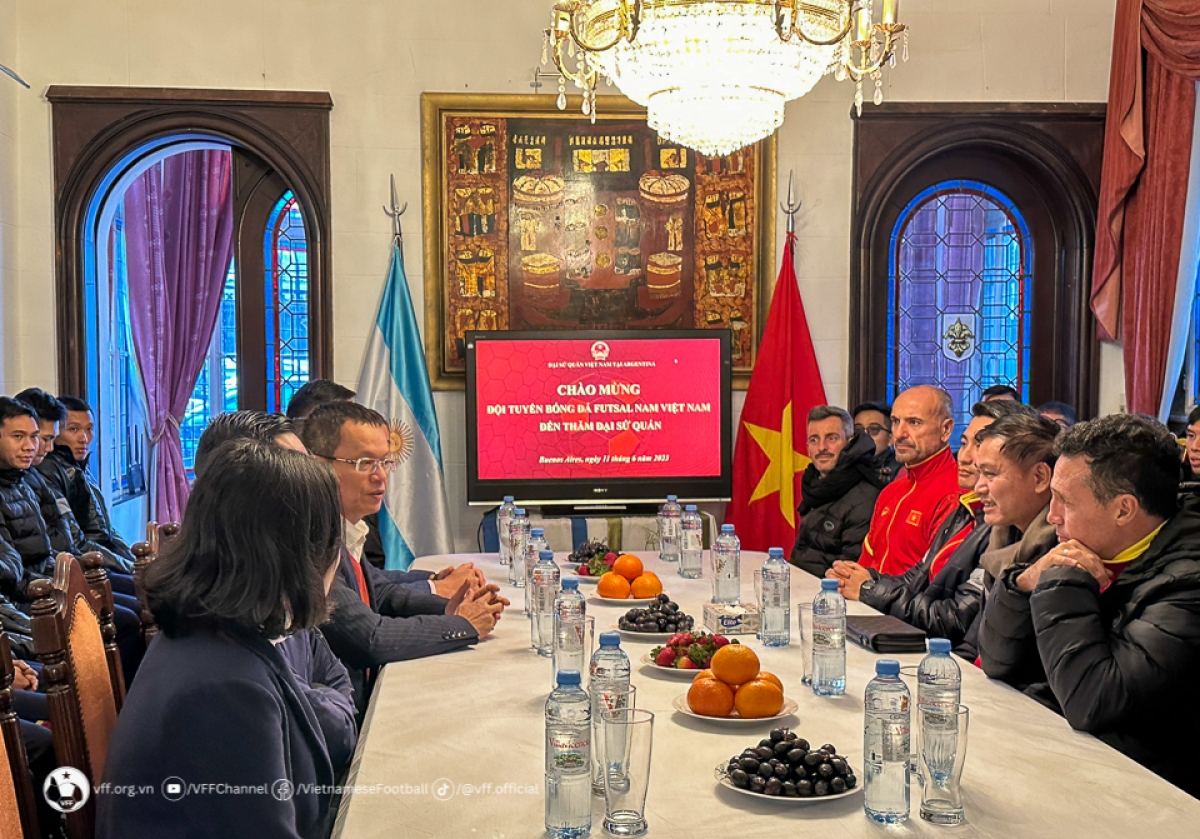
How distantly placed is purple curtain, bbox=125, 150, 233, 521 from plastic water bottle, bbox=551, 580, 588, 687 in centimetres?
553

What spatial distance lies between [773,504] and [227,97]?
345cm

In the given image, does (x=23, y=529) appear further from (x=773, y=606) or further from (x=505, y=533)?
(x=773, y=606)

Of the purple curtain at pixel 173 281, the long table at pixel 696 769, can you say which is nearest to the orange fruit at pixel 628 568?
the long table at pixel 696 769

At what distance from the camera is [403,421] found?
19.5 feet

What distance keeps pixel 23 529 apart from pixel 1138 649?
416 cm

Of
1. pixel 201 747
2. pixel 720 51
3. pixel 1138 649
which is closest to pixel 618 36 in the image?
pixel 720 51

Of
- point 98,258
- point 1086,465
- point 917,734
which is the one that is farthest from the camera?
point 98,258

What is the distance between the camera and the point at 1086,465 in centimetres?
237

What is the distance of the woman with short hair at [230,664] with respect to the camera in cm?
161

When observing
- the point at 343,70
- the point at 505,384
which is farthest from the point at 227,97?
the point at 505,384

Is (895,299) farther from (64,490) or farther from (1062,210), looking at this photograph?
(64,490)

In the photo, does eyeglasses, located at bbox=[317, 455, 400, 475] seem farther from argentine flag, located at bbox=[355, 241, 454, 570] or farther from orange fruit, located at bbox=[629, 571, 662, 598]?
argentine flag, located at bbox=[355, 241, 454, 570]

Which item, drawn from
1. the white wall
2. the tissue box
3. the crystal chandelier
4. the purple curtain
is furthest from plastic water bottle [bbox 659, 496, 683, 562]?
the purple curtain

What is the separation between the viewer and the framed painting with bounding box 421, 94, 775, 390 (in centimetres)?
600
